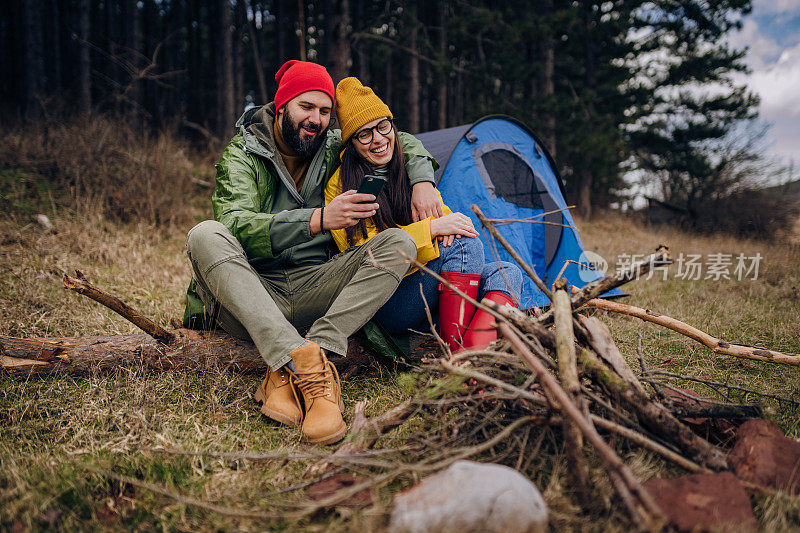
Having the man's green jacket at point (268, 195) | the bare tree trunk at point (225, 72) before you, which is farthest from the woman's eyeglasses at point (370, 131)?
the bare tree trunk at point (225, 72)

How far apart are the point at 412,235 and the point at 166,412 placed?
1.28m

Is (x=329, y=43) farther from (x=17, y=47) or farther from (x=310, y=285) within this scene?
(x=17, y=47)

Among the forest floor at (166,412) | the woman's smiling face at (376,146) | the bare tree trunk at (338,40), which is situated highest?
the bare tree trunk at (338,40)

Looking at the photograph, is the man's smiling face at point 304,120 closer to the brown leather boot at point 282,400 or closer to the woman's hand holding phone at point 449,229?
the woman's hand holding phone at point 449,229

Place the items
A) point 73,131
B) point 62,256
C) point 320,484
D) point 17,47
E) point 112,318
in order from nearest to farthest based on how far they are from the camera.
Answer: point 320,484, point 112,318, point 62,256, point 73,131, point 17,47

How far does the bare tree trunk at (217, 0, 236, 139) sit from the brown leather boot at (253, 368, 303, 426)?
7.78m

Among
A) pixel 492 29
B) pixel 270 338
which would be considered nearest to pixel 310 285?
pixel 270 338

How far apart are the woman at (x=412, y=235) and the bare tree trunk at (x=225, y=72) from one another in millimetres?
7121

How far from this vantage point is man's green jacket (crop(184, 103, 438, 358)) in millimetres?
2078

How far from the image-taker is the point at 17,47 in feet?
41.5

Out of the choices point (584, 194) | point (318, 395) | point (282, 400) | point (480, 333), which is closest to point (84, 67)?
point (282, 400)

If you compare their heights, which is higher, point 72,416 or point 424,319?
point 424,319

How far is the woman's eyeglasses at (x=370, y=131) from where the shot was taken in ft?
7.86

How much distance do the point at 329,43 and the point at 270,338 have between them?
5.62 meters
